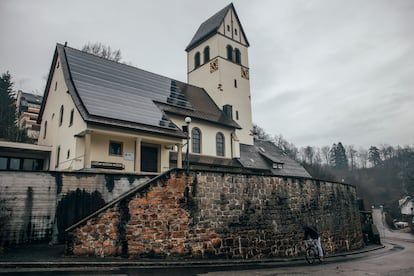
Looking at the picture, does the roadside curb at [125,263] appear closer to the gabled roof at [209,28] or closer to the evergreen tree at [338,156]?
the gabled roof at [209,28]

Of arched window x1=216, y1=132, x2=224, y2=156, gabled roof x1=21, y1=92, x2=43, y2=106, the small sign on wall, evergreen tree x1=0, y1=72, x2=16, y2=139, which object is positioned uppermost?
gabled roof x1=21, y1=92, x2=43, y2=106

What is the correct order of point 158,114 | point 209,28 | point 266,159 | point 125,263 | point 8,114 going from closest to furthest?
point 125,263 → point 158,114 → point 266,159 → point 209,28 → point 8,114

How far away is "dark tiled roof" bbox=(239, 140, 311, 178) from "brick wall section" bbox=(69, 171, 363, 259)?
12884mm

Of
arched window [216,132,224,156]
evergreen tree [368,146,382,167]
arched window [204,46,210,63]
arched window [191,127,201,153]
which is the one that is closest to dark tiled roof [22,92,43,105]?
arched window [204,46,210,63]

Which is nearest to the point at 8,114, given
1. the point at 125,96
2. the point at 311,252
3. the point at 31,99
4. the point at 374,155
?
the point at 31,99

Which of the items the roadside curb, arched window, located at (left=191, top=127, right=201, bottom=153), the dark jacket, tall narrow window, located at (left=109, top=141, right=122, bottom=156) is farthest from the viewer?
arched window, located at (left=191, top=127, right=201, bottom=153)

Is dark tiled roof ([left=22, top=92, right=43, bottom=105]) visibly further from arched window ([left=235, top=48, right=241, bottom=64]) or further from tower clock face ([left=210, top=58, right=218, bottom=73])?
arched window ([left=235, top=48, right=241, bottom=64])

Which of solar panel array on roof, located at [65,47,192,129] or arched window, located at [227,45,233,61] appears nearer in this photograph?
solar panel array on roof, located at [65,47,192,129]

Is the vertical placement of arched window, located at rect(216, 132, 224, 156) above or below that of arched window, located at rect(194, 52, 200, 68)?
below

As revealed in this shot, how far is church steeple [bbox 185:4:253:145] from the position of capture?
Answer: 33844 mm

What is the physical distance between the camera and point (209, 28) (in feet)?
120

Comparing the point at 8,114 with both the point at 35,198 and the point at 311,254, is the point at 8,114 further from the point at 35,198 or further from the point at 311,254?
the point at 311,254

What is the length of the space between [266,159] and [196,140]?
29.5 ft

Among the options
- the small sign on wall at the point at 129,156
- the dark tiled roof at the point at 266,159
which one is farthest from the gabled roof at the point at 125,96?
the dark tiled roof at the point at 266,159
